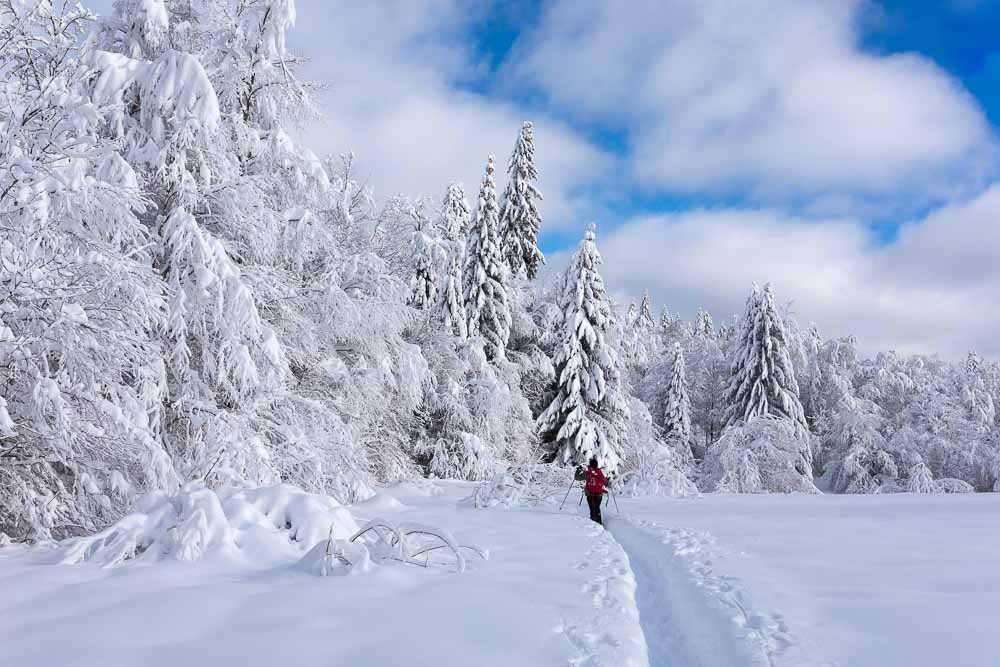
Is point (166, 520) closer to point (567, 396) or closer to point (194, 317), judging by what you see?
point (194, 317)

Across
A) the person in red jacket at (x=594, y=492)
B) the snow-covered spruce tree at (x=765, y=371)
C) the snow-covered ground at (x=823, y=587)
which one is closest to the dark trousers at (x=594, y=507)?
the person in red jacket at (x=594, y=492)

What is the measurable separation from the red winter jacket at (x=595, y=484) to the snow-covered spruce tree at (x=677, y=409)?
25420mm

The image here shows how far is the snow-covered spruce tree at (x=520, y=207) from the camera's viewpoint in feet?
95.7

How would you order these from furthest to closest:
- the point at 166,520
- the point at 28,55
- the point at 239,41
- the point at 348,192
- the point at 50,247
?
the point at 348,192, the point at 239,41, the point at 50,247, the point at 28,55, the point at 166,520

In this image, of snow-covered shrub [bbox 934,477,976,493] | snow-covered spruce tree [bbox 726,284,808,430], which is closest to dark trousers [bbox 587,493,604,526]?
snow-covered spruce tree [bbox 726,284,808,430]

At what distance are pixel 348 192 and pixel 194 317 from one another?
9.90 m

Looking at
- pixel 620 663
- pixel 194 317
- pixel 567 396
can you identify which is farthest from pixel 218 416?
pixel 567 396

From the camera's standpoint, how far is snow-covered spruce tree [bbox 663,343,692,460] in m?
37.2

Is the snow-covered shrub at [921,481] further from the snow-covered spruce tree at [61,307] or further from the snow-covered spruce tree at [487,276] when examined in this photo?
the snow-covered spruce tree at [61,307]

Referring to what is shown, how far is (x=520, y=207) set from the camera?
2919cm

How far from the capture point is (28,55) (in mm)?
6961

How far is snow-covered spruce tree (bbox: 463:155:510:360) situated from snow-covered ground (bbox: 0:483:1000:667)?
1632 cm

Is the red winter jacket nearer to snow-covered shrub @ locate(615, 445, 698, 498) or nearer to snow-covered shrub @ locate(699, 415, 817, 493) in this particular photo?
snow-covered shrub @ locate(615, 445, 698, 498)

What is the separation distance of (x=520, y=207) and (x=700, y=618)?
25.2m
